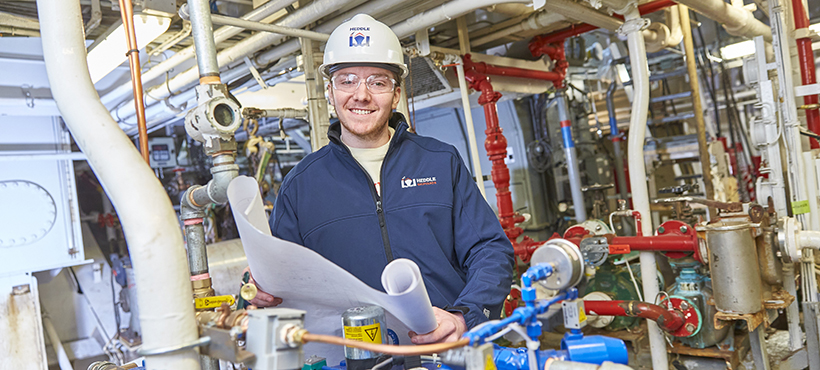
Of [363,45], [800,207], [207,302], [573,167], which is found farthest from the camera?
[573,167]

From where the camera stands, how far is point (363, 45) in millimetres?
1537

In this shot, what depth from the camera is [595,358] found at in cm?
91

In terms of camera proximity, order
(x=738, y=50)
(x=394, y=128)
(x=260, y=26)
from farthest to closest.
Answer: (x=738, y=50)
(x=260, y=26)
(x=394, y=128)

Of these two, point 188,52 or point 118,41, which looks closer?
point 118,41

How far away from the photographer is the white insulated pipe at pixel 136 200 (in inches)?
34.0

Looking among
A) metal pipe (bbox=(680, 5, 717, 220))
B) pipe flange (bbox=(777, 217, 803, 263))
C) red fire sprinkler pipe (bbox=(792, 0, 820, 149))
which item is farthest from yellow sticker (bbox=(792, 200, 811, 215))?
metal pipe (bbox=(680, 5, 717, 220))

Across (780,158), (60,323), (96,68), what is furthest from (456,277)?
(60,323)

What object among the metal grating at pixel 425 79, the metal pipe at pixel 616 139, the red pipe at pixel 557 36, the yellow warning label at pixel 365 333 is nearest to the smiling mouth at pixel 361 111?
the yellow warning label at pixel 365 333

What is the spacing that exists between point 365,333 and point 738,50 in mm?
6135

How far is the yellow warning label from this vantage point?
3.47 ft

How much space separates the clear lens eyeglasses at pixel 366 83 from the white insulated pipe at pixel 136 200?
2.45 ft

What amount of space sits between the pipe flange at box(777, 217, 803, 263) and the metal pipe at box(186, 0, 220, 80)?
8.87ft

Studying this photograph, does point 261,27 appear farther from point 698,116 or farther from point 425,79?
point 698,116

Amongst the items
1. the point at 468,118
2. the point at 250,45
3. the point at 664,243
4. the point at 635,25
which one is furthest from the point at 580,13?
the point at 250,45
